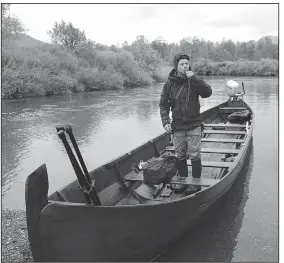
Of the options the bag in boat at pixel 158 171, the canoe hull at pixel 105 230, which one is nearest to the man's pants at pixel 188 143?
the bag in boat at pixel 158 171

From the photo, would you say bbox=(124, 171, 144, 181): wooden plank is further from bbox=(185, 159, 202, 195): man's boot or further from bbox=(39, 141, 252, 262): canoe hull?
bbox=(39, 141, 252, 262): canoe hull

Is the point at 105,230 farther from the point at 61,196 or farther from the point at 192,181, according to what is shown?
the point at 192,181

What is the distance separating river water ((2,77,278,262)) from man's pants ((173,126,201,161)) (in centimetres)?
103

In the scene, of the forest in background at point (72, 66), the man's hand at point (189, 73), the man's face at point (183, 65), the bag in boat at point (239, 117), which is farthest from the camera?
the forest in background at point (72, 66)

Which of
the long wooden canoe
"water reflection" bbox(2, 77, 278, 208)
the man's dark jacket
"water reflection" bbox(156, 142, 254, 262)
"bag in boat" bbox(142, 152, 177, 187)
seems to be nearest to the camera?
the long wooden canoe

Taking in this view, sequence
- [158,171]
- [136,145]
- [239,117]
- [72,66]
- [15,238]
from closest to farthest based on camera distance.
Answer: [15,238] → [158,171] → [239,117] → [136,145] → [72,66]

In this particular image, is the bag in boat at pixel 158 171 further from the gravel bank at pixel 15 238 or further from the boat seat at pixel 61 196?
the gravel bank at pixel 15 238

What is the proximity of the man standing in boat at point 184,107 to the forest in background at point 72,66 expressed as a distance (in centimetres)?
1887

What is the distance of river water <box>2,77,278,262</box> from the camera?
464cm

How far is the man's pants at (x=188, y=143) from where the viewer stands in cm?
500

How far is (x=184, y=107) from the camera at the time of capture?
487 centimetres

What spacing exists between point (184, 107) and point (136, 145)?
5.32 metres

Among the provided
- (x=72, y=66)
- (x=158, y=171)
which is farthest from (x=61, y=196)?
(x=72, y=66)

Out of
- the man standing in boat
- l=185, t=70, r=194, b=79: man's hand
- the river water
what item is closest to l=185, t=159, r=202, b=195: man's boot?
the man standing in boat
